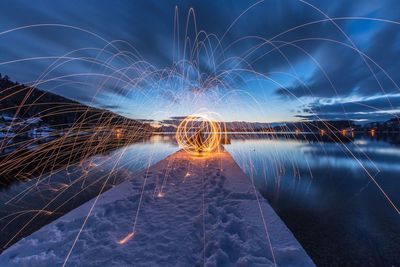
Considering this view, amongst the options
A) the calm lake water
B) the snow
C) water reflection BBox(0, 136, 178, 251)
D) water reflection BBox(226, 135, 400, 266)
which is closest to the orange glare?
the snow

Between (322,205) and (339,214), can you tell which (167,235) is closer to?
(339,214)

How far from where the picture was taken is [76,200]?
7.47m

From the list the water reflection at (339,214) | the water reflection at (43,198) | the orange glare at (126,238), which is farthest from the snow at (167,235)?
the water reflection at (43,198)

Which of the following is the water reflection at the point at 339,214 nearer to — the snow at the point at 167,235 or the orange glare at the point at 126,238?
the snow at the point at 167,235

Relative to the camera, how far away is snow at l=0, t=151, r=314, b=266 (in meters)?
3.19

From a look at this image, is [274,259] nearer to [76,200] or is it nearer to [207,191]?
[207,191]

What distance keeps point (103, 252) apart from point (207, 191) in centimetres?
336

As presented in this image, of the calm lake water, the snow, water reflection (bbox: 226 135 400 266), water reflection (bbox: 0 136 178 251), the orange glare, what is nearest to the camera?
the snow

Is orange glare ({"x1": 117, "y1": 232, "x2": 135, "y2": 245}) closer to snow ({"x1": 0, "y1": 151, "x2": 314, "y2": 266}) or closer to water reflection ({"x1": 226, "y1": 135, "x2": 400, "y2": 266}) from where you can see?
snow ({"x1": 0, "y1": 151, "x2": 314, "y2": 266})

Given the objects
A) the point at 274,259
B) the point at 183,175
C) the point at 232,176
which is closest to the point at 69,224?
the point at 274,259

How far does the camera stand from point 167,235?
3.82 m

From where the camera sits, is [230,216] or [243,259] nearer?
[243,259]

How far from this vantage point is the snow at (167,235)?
10.5 feet

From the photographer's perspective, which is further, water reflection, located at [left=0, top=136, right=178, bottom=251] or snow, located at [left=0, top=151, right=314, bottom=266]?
water reflection, located at [left=0, top=136, right=178, bottom=251]
